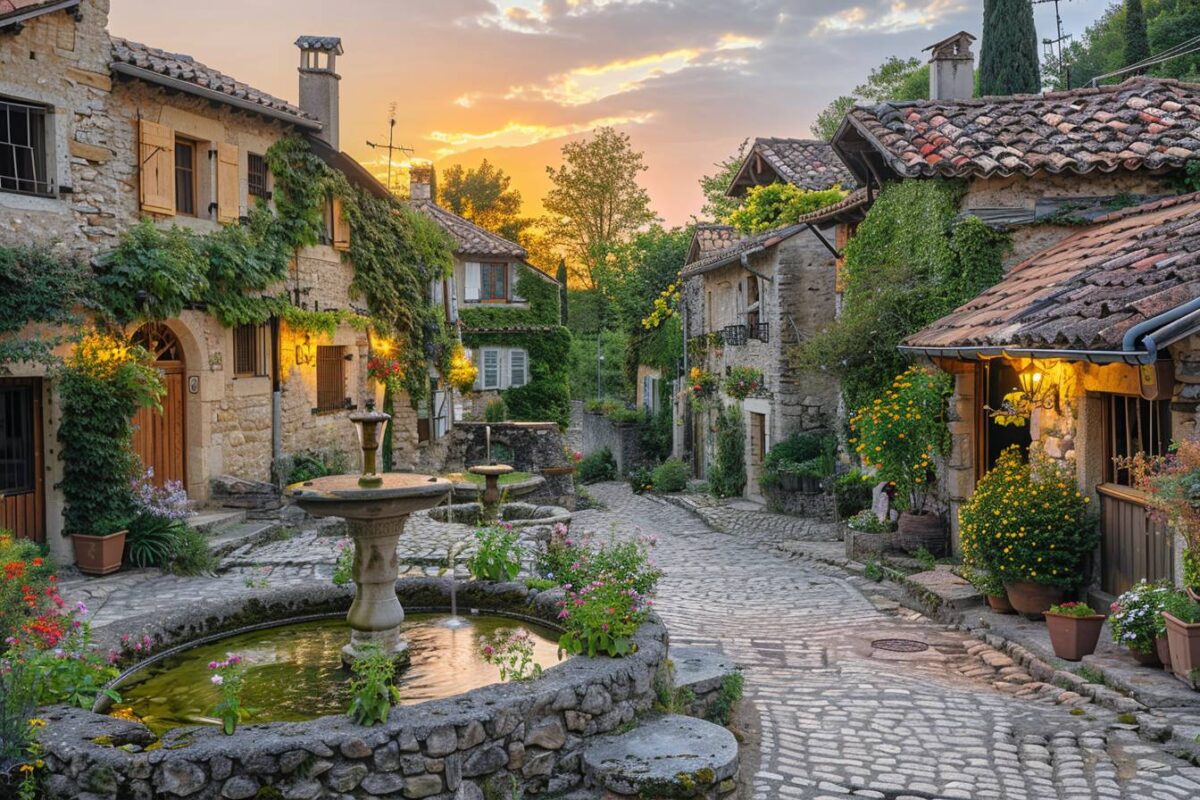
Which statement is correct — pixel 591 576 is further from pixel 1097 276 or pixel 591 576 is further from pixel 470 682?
pixel 1097 276

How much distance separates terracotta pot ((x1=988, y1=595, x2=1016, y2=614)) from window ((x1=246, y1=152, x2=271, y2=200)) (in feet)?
39.5

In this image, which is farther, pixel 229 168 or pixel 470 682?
pixel 229 168

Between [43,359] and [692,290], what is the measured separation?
19119mm

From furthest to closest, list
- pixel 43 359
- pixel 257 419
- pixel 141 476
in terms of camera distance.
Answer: pixel 257 419 < pixel 141 476 < pixel 43 359

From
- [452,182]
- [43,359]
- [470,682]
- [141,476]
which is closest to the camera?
[470,682]

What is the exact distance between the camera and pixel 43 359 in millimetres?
10500

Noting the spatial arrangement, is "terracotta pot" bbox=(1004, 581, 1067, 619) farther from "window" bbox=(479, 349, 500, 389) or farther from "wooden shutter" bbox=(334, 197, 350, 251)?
"window" bbox=(479, 349, 500, 389)

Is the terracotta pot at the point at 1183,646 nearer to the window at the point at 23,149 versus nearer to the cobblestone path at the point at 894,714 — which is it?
the cobblestone path at the point at 894,714

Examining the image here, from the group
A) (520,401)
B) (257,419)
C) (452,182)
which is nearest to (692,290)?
(520,401)

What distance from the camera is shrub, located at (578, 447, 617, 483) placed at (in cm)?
3203

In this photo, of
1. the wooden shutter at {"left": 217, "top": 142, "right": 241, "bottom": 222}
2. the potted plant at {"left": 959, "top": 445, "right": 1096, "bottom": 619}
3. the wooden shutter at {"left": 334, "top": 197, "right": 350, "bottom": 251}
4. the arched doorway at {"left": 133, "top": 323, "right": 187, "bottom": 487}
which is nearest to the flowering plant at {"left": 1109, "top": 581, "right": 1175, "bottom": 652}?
the potted plant at {"left": 959, "top": 445, "right": 1096, "bottom": 619}

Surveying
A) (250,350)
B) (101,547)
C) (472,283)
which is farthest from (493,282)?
(101,547)

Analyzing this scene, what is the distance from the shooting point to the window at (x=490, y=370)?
2930 cm

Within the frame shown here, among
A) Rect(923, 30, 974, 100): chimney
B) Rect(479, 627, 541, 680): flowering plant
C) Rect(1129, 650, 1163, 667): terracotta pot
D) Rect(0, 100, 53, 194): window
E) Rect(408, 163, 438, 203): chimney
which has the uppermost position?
Rect(408, 163, 438, 203): chimney
